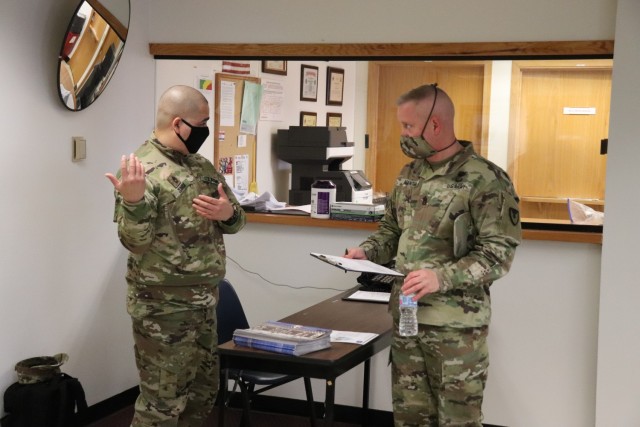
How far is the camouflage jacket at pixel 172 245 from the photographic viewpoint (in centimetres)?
315

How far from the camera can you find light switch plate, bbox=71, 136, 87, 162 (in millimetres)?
3998

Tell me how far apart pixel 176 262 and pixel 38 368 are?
961 millimetres

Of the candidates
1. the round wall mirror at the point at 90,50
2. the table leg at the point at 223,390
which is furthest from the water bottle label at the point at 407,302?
the round wall mirror at the point at 90,50

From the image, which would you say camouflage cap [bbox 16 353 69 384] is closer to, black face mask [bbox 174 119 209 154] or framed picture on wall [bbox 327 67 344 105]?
black face mask [bbox 174 119 209 154]

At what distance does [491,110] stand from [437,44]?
0.50 m

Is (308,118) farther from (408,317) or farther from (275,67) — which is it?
(408,317)

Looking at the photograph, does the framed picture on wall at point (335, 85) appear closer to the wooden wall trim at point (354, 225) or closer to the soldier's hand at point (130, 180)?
the wooden wall trim at point (354, 225)

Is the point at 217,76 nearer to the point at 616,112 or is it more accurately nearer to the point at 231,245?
the point at 231,245

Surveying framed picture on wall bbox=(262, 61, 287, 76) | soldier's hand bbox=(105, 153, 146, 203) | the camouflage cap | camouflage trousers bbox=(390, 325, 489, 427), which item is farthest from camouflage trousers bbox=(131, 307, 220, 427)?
framed picture on wall bbox=(262, 61, 287, 76)

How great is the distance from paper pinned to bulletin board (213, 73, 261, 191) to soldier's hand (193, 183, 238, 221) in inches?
65.6

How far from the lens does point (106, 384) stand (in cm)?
437

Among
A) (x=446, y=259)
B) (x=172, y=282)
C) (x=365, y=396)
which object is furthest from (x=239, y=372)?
(x=446, y=259)

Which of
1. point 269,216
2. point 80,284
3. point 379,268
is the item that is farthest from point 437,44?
point 80,284

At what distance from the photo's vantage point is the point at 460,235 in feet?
9.09
